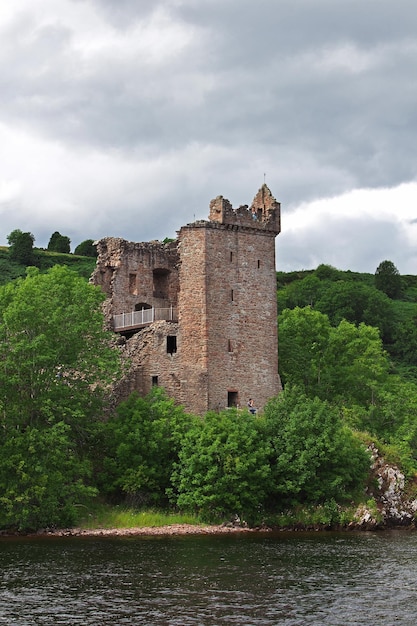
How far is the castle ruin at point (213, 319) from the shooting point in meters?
53.5

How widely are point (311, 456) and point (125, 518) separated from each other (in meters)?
9.67

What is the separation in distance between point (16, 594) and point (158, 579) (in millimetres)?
4775

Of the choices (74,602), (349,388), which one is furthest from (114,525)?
(349,388)

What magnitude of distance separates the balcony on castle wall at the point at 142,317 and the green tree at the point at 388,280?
96108 millimetres

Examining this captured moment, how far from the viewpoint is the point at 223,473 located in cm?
4628

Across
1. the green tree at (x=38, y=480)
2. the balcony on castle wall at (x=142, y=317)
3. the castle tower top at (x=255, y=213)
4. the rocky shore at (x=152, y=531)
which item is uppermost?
the castle tower top at (x=255, y=213)

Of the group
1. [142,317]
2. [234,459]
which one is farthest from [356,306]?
[234,459]

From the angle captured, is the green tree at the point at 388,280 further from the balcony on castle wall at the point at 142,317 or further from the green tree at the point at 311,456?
the green tree at the point at 311,456

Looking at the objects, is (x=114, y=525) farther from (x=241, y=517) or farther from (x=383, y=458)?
(x=383, y=458)

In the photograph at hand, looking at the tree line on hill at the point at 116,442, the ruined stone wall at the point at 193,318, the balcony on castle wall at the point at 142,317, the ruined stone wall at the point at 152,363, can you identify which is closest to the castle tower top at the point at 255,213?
the ruined stone wall at the point at 193,318

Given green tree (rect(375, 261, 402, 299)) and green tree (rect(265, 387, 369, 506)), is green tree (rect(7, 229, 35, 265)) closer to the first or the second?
green tree (rect(375, 261, 402, 299))

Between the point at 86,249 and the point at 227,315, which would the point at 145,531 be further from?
the point at 86,249

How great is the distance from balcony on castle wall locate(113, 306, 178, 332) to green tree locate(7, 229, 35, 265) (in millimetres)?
63744

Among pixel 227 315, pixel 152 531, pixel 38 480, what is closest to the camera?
pixel 38 480
